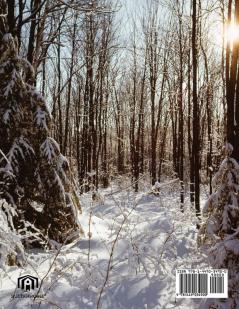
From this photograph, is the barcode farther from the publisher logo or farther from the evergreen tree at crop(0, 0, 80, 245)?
the evergreen tree at crop(0, 0, 80, 245)

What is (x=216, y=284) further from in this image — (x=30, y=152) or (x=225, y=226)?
(x=30, y=152)

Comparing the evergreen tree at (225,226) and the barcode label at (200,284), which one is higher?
the evergreen tree at (225,226)

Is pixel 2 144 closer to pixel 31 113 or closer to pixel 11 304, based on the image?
pixel 31 113

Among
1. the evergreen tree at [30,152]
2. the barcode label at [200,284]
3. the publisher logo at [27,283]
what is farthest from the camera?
the evergreen tree at [30,152]

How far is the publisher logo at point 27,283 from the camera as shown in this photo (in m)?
3.08

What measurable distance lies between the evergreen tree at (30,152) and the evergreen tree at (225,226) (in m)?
2.45

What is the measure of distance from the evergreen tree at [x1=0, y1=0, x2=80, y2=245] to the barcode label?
8.48 ft

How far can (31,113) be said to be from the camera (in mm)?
5691

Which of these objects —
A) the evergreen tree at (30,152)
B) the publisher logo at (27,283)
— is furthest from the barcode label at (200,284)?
the evergreen tree at (30,152)

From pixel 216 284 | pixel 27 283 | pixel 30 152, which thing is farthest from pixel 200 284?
pixel 30 152

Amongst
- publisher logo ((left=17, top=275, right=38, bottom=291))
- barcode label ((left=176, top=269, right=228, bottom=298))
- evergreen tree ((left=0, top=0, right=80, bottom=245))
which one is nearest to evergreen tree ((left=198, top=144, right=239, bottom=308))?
barcode label ((left=176, top=269, right=228, bottom=298))

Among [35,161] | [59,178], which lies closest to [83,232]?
[59,178]

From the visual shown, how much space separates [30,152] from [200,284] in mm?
3435

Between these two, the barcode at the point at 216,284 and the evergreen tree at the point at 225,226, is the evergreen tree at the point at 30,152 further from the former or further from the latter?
the barcode at the point at 216,284
